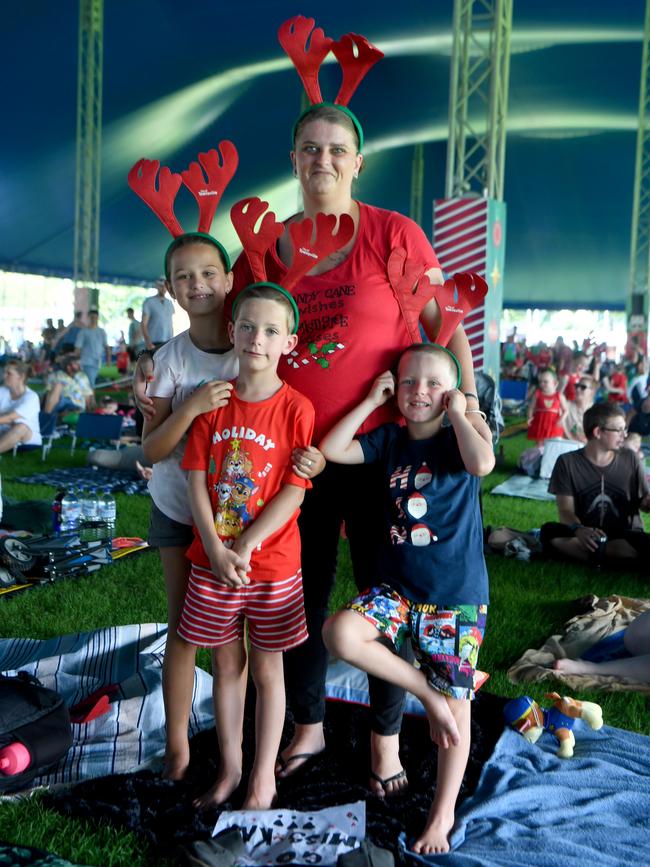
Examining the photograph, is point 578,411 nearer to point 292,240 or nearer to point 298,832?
point 292,240

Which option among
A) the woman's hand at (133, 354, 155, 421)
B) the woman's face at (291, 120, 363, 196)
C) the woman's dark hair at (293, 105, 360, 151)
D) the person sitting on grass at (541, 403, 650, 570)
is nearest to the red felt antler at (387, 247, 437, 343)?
the woman's face at (291, 120, 363, 196)

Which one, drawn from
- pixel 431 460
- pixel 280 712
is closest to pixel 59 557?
pixel 280 712

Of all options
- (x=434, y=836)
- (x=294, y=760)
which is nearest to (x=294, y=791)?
(x=294, y=760)

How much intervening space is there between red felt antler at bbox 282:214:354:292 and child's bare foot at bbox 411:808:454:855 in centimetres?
149

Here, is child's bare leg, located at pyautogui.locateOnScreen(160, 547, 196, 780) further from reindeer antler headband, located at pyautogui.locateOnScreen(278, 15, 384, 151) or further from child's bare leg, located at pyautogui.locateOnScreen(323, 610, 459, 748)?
reindeer antler headband, located at pyautogui.locateOnScreen(278, 15, 384, 151)

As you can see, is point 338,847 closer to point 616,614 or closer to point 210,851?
point 210,851

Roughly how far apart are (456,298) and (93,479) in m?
5.89

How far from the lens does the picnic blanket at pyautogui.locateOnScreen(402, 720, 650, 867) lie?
7.01 feet

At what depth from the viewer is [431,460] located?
2295 millimetres

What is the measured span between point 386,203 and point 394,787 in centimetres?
2896

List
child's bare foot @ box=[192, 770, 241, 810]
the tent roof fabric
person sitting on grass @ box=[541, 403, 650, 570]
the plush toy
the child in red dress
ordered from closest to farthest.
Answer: child's bare foot @ box=[192, 770, 241, 810], the plush toy, person sitting on grass @ box=[541, 403, 650, 570], the child in red dress, the tent roof fabric

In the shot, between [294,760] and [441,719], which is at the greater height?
[441,719]

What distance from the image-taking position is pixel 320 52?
238 cm

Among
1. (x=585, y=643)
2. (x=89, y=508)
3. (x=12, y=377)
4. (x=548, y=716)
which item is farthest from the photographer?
(x=12, y=377)
